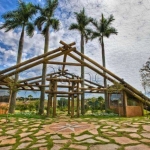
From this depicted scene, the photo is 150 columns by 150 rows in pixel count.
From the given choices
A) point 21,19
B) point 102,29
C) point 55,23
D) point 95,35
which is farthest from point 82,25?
point 21,19

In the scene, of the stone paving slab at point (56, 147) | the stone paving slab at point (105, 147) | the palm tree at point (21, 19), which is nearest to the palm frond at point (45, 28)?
the palm tree at point (21, 19)

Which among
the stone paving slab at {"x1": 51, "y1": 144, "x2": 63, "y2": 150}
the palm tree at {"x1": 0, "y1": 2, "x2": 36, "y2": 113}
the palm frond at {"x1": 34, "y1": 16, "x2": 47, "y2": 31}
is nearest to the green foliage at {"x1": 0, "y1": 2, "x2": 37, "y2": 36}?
the palm tree at {"x1": 0, "y1": 2, "x2": 36, "y2": 113}

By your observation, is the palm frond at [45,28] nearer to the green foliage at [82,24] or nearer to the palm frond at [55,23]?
the palm frond at [55,23]

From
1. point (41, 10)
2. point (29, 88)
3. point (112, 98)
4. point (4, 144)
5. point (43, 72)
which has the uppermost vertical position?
point (41, 10)

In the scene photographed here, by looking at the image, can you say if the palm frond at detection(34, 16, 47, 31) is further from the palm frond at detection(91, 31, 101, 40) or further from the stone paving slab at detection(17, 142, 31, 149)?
the stone paving slab at detection(17, 142, 31, 149)

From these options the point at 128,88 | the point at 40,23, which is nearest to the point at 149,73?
the point at 128,88

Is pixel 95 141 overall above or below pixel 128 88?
below

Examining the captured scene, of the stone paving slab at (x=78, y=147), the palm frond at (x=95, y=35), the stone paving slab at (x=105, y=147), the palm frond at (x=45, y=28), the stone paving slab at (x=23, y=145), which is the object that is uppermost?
the palm frond at (x=95, y=35)

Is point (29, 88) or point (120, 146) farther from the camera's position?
point (29, 88)

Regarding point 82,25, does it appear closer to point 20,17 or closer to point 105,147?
point 20,17

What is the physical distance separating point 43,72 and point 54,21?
657cm

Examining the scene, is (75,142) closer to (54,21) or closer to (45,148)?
(45,148)

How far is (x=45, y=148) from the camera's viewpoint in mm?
3943

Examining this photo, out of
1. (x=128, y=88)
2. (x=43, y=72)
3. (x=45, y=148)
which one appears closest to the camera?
(x=45, y=148)
